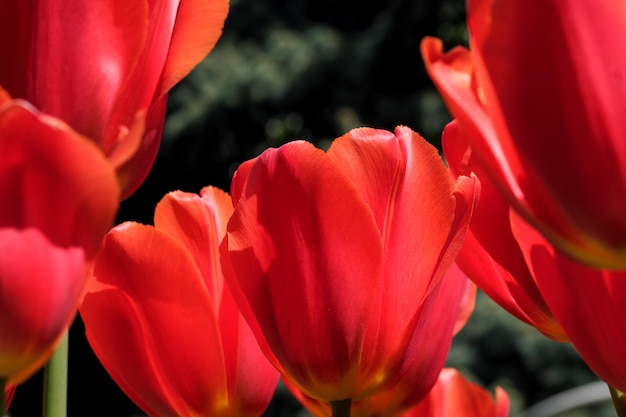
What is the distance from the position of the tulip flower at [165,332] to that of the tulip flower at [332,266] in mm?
20

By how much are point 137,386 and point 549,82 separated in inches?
5.4

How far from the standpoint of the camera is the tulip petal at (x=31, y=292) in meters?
0.17

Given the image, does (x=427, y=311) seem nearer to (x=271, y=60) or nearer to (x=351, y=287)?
(x=351, y=287)

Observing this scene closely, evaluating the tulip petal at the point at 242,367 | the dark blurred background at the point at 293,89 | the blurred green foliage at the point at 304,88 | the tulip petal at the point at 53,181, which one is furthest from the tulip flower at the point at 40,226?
the blurred green foliage at the point at 304,88

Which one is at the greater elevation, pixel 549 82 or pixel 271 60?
pixel 549 82

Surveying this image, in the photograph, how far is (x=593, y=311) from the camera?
0.20 meters

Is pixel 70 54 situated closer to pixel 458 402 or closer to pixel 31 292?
pixel 31 292

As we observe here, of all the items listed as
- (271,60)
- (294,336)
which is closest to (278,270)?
(294,336)

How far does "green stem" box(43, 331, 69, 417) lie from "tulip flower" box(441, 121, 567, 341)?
90mm

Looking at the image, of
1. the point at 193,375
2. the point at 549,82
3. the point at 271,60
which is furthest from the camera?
the point at 271,60

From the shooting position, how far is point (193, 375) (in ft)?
0.87

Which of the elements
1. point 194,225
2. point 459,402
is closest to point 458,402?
point 459,402

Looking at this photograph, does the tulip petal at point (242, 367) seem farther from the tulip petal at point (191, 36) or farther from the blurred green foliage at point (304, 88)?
the blurred green foliage at point (304, 88)

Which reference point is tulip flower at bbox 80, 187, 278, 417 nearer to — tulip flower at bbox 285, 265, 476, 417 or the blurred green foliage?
tulip flower at bbox 285, 265, 476, 417
